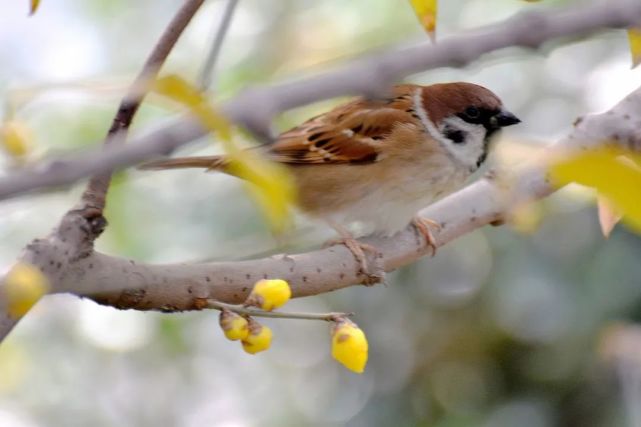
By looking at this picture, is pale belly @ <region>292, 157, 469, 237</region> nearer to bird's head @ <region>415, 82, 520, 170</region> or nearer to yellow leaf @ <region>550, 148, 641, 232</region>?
bird's head @ <region>415, 82, 520, 170</region>

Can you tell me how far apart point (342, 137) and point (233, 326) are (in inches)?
54.6

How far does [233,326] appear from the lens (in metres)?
1.20

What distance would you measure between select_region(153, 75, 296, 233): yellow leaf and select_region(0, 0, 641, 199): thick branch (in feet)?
0.21

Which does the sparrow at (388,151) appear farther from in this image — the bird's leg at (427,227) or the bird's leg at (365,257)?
the bird's leg at (365,257)

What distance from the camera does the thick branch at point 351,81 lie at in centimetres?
46

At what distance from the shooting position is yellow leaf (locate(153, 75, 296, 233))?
0.59m

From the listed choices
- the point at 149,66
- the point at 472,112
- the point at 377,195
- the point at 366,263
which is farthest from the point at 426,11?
the point at 472,112

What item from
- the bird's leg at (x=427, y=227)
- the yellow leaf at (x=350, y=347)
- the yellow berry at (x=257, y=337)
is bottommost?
the bird's leg at (x=427, y=227)

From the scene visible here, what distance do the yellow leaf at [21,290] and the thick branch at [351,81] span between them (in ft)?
1.30

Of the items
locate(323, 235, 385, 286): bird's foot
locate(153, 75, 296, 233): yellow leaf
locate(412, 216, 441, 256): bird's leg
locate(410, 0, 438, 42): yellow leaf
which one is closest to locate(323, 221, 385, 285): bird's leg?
locate(323, 235, 385, 286): bird's foot

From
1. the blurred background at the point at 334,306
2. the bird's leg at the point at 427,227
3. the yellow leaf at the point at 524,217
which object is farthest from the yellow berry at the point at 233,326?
the blurred background at the point at 334,306

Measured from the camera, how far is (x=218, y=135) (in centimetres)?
61

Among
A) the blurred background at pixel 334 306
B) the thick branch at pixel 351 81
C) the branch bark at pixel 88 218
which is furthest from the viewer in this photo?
the blurred background at pixel 334 306

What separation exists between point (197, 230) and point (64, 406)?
2.35 feet
